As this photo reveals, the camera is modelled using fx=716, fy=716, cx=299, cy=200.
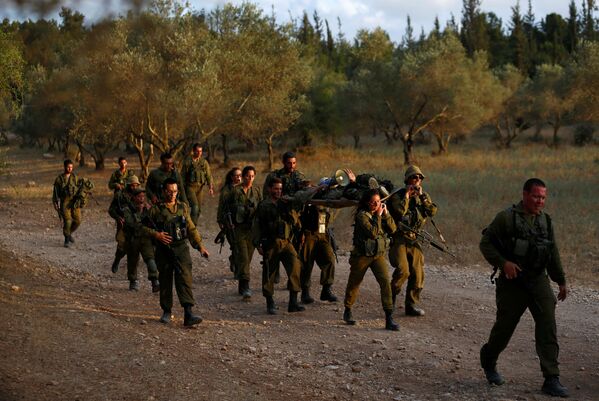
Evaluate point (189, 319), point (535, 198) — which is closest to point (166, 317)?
point (189, 319)

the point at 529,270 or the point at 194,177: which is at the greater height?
the point at 194,177

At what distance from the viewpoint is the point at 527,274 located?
19.5ft

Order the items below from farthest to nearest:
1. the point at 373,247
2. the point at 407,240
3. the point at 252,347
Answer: the point at 407,240 → the point at 373,247 → the point at 252,347

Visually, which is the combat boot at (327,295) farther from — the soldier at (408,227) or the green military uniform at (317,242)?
the soldier at (408,227)

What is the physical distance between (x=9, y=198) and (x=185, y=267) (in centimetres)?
1740

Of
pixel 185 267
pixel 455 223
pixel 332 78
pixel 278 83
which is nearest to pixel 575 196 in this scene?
pixel 455 223

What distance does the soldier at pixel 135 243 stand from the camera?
992 cm

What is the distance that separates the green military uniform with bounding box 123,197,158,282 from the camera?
9.89 metres

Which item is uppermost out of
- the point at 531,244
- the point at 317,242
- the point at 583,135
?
the point at 583,135

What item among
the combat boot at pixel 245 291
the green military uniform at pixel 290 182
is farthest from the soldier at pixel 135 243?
the green military uniform at pixel 290 182

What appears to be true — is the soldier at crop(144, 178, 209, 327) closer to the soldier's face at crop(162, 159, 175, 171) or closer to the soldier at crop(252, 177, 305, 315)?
the soldier at crop(252, 177, 305, 315)

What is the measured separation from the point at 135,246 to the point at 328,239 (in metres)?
2.87

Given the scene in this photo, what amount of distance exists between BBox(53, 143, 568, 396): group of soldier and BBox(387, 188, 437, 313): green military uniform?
0.04ft

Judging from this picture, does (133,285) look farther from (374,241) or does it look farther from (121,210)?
(374,241)
